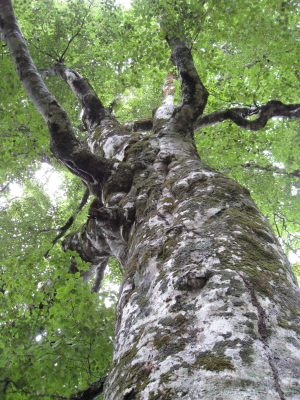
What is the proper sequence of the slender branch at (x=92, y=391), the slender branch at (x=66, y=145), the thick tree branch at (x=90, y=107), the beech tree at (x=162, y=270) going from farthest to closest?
the thick tree branch at (x=90, y=107) → the slender branch at (x=66, y=145) → the slender branch at (x=92, y=391) → the beech tree at (x=162, y=270)

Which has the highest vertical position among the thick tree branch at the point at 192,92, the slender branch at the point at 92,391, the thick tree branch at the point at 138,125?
the thick tree branch at the point at 138,125

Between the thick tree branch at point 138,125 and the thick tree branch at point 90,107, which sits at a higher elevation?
the thick tree branch at point 138,125

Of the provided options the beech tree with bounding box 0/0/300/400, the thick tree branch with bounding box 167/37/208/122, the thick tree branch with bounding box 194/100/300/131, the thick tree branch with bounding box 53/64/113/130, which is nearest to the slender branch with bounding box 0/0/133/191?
the beech tree with bounding box 0/0/300/400

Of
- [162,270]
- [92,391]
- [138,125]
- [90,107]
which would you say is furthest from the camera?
[138,125]

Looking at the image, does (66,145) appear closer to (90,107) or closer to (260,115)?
(90,107)

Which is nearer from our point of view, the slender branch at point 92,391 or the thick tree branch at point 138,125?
the slender branch at point 92,391

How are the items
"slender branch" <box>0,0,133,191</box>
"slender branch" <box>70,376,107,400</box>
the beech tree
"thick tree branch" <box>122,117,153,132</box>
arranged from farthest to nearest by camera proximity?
1. "thick tree branch" <box>122,117,153,132</box>
2. "slender branch" <box>0,0,133,191</box>
3. "slender branch" <box>70,376,107,400</box>
4. the beech tree

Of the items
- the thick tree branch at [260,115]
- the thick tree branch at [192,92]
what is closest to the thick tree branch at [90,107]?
the thick tree branch at [192,92]

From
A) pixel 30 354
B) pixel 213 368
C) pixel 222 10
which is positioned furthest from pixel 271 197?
pixel 213 368

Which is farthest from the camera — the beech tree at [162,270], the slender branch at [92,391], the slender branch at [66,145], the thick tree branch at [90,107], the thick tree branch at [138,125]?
the thick tree branch at [138,125]

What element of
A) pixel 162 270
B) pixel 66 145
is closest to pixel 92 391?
pixel 162 270

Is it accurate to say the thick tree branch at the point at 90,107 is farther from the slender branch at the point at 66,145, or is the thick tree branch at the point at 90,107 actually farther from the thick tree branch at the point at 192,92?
the thick tree branch at the point at 192,92

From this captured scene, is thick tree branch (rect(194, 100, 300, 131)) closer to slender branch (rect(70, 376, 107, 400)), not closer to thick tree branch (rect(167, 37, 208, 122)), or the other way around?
thick tree branch (rect(167, 37, 208, 122))

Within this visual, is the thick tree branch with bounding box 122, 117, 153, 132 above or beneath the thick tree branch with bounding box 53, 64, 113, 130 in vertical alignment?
above
